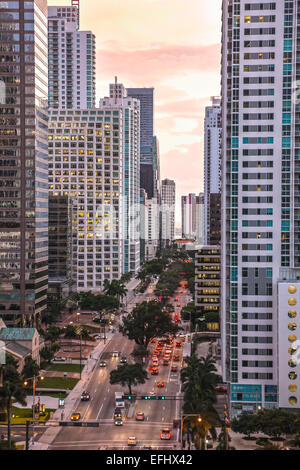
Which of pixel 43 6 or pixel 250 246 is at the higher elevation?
pixel 43 6

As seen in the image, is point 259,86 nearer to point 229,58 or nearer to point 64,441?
point 229,58

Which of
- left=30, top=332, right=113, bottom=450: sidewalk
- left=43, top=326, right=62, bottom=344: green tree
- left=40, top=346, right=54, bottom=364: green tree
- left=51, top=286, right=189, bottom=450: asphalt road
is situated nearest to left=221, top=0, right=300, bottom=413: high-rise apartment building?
left=51, top=286, right=189, bottom=450: asphalt road

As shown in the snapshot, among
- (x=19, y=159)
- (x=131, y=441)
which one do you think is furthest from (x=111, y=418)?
(x=19, y=159)

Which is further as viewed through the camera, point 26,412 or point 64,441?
point 26,412

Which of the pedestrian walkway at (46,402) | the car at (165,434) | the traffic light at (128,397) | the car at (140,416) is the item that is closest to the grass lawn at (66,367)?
the pedestrian walkway at (46,402)

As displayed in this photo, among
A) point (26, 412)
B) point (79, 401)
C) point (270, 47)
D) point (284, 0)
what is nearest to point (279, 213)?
point (270, 47)

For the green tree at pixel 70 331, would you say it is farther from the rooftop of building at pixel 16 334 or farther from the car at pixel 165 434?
the car at pixel 165 434
